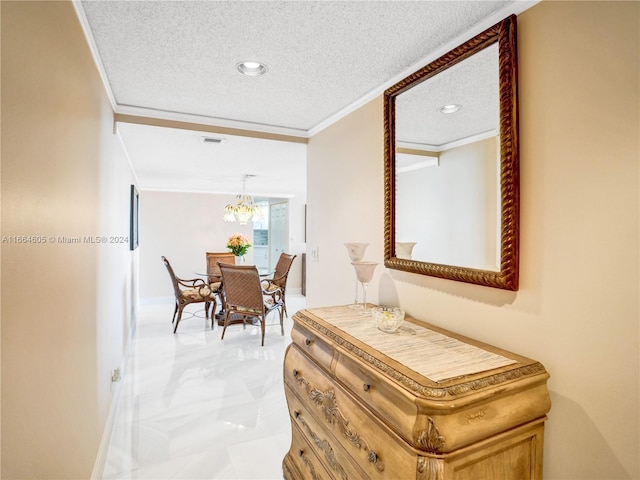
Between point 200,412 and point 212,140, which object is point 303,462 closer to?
point 200,412

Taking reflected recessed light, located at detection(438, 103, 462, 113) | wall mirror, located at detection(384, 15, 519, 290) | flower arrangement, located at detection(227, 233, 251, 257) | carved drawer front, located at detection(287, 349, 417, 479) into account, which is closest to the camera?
carved drawer front, located at detection(287, 349, 417, 479)

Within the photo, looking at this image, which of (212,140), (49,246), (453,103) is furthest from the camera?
(212,140)

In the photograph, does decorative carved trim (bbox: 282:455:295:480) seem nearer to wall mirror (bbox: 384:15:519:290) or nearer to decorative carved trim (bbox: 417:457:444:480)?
decorative carved trim (bbox: 417:457:444:480)

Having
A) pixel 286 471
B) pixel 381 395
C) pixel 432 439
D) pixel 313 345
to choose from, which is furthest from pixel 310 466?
pixel 432 439

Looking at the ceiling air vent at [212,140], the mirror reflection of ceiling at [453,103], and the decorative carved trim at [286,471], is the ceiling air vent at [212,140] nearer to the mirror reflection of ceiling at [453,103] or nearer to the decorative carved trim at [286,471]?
the mirror reflection of ceiling at [453,103]

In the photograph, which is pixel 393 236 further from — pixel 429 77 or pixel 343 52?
pixel 343 52

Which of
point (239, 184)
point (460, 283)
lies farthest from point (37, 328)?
point (239, 184)

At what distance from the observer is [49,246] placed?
3.63 ft

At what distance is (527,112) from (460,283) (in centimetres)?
73

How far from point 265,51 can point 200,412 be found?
2.47 metres

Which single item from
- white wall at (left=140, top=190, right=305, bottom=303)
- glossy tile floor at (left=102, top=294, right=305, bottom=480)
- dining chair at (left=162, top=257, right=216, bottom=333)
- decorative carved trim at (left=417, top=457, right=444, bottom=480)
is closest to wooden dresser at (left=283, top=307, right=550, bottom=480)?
decorative carved trim at (left=417, top=457, right=444, bottom=480)

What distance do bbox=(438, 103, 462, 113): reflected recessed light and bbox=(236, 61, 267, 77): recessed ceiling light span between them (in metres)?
0.93

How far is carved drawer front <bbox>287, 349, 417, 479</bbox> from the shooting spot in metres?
1.10

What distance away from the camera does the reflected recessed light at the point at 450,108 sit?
1.61m
